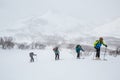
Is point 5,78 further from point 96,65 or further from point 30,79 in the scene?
point 96,65

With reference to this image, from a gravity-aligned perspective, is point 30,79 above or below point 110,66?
below

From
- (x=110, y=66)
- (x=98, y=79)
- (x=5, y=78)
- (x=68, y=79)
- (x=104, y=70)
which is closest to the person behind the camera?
(x=98, y=79)

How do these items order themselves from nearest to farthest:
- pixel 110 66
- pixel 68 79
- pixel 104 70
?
pixel 68 79 < pixel 104 70 < pixel 110 66

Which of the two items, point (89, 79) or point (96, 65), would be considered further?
point (96, 65)

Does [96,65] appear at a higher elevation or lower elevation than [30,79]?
higher

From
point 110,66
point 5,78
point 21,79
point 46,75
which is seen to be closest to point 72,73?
point 46,75

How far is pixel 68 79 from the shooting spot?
11516mm

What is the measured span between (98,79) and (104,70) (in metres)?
1.79

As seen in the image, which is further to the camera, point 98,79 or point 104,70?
point 104,70

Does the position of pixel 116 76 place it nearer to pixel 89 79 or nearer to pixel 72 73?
pixel 89 79

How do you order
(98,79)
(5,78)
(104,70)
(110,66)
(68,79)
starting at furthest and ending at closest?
(5,78) < (110,66) < (104,70) < (68,79) < (98,79)

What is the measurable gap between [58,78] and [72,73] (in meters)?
1.22

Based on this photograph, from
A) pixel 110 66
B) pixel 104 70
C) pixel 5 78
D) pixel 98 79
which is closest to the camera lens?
pixel 98 79

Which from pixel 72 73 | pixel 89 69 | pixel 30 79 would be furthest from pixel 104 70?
pixel 30 79
